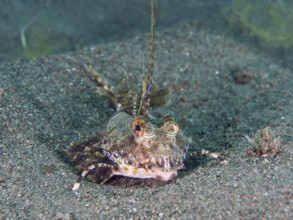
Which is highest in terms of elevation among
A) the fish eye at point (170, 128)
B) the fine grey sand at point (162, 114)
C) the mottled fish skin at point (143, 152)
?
the fish eye at point (170, 128)

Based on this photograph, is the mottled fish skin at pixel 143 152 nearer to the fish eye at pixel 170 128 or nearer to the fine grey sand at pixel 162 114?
the fish eye at pixel 170 128

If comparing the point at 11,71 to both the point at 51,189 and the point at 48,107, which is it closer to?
the point at 48,107

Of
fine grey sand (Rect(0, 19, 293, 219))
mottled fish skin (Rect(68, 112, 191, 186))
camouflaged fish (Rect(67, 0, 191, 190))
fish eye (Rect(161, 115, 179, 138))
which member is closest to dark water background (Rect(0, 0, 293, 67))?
fine grey sand (Rect(0, 19, 293, 219))

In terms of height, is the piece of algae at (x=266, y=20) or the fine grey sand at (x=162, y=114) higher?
the piece of algae at (x=266, y=20)

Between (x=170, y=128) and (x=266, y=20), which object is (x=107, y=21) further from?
(x=170, y=128)

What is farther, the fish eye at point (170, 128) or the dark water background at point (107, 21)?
the dark water background at point (107, 21)

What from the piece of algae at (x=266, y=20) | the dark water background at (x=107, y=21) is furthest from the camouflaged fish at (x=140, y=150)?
the piece of algae at (x=266, y=20)

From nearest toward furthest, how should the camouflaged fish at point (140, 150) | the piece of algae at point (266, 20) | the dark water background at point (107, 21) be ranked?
the camouflaged fish at point (140, 150), the dark water background at point (107, 21), the piece of algae at point (266, 20)

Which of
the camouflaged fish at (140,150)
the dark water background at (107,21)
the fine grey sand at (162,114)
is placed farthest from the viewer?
the dark water background at (107,21)
